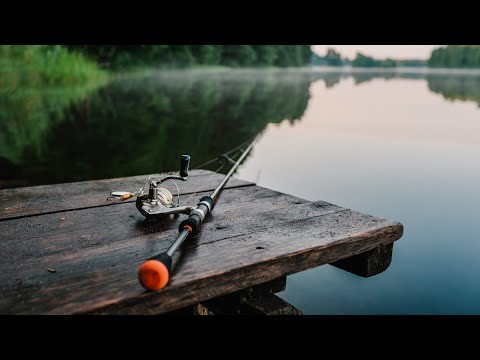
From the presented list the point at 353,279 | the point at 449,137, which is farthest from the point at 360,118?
the point at 353,279

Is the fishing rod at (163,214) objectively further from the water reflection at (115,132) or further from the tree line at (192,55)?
the tree line at (192,55)

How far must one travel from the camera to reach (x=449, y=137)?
1190 cm

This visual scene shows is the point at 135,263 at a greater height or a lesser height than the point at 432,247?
greater

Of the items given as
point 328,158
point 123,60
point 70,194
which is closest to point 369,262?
point 70,194

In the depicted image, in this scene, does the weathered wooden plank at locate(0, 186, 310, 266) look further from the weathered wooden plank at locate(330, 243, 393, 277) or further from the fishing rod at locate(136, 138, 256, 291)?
the weathered wooden plank at locate(330, 243, 393, 277)

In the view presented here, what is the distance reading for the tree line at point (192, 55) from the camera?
32406 mm

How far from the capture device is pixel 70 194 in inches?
129

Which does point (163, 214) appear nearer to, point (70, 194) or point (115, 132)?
point (70, 194)

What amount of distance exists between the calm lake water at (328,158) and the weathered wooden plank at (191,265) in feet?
3.25

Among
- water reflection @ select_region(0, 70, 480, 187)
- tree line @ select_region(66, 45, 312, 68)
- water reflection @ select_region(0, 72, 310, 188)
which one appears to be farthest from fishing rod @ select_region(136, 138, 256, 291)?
tree line @ select_region(66, 45, 312, 68)
